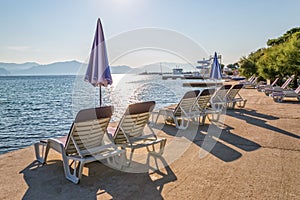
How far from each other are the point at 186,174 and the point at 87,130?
1375mm

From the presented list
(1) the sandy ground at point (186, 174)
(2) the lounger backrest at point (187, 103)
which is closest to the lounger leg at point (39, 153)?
(1) the sandy ground at point (186, 174)

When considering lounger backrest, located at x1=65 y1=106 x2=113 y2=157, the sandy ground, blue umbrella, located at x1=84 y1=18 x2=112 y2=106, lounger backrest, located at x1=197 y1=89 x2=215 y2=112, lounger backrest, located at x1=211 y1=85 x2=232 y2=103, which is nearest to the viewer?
the sandy ground

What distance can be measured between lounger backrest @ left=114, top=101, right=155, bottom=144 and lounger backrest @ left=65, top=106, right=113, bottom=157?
33 cm

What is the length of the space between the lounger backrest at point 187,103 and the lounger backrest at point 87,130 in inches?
111

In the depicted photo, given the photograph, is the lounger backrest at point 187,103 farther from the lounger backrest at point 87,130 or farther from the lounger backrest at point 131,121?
the lounger backrest at point 87,130

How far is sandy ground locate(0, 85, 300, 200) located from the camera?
106 inches

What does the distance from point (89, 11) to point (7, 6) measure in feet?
21.1

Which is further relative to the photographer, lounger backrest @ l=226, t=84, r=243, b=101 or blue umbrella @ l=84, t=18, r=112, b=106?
lounger backrest @ l=226, t=84, r=243, b=101

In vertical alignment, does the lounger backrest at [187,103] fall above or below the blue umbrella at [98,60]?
below

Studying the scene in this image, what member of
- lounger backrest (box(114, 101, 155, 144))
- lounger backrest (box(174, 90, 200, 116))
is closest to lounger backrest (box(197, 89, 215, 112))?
lounger backrest (box(174, 90, 200, 116))

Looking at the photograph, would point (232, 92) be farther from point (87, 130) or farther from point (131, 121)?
point (87, 130)

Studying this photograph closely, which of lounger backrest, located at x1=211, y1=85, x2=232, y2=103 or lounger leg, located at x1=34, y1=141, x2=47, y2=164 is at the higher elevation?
lounger backrest, located at x1=211, y1=85, x2=232, y2=103

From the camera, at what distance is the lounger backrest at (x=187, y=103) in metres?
5.79

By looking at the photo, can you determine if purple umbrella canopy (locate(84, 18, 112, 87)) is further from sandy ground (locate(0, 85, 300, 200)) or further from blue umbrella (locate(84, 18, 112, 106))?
sandy ground (locate(0, 85, 300, 200))
